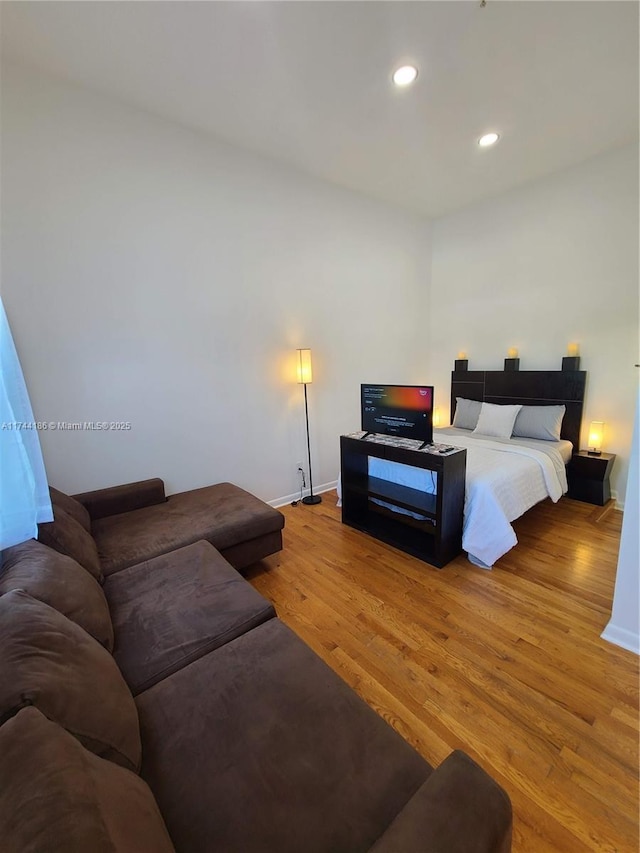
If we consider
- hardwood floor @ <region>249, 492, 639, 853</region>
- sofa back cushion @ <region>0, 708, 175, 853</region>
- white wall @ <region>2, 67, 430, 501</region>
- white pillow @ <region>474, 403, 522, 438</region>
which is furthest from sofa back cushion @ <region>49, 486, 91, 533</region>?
white pillow @ <region>474, 403, 522, 438</region>

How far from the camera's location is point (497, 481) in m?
2.50

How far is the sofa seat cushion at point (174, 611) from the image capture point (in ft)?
4.13

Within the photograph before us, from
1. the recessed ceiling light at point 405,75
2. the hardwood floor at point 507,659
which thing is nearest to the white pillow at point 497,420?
the hardwood floor at point 507,659

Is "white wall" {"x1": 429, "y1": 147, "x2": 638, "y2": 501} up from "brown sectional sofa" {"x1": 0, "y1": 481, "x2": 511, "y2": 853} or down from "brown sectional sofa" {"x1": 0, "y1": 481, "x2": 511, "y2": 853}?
up

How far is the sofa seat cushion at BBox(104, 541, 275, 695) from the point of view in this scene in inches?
49.6

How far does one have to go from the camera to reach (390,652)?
5.76 feet

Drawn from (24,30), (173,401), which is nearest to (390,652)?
(173,401)

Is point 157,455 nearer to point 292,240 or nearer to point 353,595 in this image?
point 353,595

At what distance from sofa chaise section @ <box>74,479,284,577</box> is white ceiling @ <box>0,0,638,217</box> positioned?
2.66 m

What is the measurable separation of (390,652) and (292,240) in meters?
3.38

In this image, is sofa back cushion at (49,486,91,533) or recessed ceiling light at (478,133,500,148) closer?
sofa back cushion at (49,486,91,533)

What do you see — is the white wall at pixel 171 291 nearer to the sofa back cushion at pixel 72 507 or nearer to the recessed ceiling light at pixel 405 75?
the sofa back cushion at pixel 72 507

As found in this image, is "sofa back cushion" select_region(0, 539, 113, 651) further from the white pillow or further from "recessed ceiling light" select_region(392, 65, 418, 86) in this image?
the white pillow

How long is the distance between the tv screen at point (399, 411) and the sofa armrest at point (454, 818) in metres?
1.99
